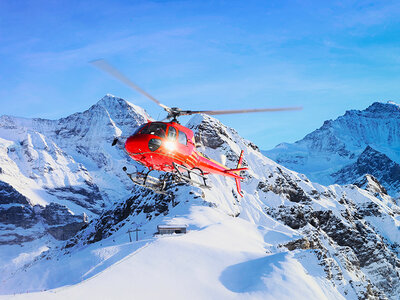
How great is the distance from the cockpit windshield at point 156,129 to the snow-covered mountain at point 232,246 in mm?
8373

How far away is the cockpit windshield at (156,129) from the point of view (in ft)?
70.6

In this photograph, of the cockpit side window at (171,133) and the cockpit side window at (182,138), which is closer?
the cockpit side window at (171,133)

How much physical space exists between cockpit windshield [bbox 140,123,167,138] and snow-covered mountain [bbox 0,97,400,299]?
8.37m

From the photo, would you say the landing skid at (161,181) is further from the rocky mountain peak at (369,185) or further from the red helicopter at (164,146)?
the rocky mountain peak at (369,185)

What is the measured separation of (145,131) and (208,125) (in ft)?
335

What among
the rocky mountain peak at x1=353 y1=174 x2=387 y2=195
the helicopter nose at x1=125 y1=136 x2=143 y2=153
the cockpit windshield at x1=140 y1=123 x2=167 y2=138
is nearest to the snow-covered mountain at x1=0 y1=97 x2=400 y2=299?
the rocky mountain peak at x1=353 y1=174 x2=387 y2=195

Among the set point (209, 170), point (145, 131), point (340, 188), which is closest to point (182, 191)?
point (209, 170)

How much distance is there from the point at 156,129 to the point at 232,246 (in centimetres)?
3617

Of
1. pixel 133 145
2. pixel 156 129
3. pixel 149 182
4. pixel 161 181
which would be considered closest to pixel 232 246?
pixel 161 181

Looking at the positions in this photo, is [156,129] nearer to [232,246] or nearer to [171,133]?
[171,133]

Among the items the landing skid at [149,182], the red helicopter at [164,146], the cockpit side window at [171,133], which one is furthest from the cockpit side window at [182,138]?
the landing skid at [149,182]

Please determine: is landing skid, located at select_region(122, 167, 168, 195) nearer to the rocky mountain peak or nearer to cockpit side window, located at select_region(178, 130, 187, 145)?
cockpit side window, located at select_region(178, 130, 187, 145)

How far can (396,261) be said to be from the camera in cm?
12294

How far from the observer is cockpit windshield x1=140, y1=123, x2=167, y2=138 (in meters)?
21.5
